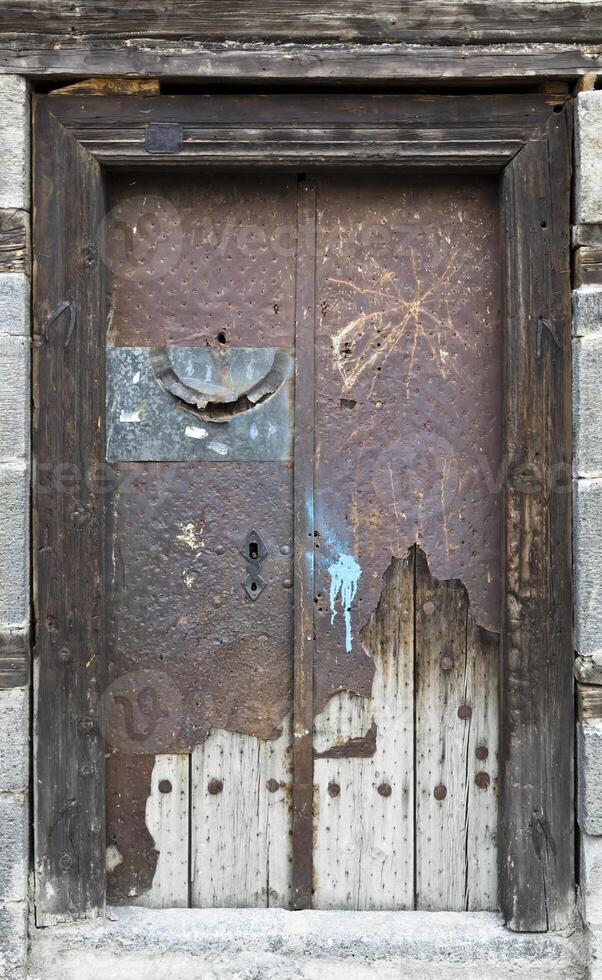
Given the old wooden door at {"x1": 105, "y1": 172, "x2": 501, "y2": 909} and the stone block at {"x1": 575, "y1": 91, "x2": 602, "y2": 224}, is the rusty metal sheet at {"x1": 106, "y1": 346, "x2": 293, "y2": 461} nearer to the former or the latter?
the old wooden door at {"x1": 105, "y1": 172, "x2": 501, "y2": 909}

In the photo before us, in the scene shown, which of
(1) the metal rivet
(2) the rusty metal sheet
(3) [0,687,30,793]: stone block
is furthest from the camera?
(2) the rusty metal sheet

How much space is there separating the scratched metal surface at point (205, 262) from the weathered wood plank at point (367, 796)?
95cm

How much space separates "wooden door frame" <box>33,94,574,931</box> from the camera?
2.40m

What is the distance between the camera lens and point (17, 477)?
2.34 m

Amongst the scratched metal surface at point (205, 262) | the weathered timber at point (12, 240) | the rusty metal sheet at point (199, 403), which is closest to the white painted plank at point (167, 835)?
the rusty metal sheet at point (199, 403)

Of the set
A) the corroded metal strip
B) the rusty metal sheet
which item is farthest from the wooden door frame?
the corroded metal strip

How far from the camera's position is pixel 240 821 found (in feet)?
8.43

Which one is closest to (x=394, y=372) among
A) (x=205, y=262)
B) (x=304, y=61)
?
(x=205, y=262)

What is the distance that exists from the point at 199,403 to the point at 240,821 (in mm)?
1321

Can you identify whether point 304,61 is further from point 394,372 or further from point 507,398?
point 507,398

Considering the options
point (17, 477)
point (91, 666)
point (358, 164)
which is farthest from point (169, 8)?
point (91, 666)

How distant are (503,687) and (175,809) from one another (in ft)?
3.59

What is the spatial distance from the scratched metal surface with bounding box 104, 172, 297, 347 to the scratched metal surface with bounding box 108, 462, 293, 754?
43 centimetres

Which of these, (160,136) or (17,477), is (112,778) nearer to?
(17,477)
